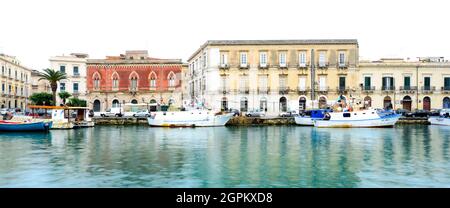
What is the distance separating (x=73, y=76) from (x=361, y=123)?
128 ft

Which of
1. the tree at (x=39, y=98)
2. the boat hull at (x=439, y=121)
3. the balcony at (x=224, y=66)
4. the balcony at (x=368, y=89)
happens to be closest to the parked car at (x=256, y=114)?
the balcony at (x=224, y=66)

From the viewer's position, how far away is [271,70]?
172 ft

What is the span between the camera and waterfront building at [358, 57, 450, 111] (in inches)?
Answer: 2061

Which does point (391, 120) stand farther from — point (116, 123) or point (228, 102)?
point (116, 123)

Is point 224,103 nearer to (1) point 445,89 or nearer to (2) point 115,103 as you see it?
(2) point 115,103

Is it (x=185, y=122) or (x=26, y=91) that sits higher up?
(x=26, y=91)

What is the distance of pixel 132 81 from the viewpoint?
5816cm

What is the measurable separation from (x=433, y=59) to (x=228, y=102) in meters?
26.3

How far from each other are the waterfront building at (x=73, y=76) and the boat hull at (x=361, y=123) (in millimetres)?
34444

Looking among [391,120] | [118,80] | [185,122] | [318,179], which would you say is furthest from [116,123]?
[318,179]

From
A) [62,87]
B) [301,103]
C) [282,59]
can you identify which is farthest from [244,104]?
[62,87]

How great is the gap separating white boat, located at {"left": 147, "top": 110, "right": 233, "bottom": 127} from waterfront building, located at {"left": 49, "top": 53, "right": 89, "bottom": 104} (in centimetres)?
2109

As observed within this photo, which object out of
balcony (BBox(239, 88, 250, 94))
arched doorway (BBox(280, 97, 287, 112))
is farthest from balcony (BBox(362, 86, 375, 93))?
balcony (BBox(239, 88, 250, 94))
